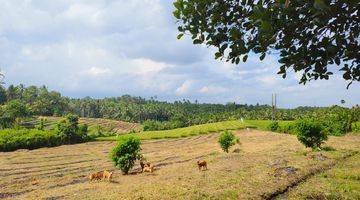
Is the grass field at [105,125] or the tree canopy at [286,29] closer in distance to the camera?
A: the tree canopy at [286,29]

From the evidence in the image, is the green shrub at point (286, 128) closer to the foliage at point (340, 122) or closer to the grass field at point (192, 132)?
the foliage at point (340, 122)

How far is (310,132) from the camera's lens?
144 feet

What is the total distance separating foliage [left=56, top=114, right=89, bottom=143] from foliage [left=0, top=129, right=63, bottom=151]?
7.49 ft

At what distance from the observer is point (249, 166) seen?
32.8 m

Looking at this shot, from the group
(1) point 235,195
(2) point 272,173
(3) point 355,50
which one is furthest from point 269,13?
(2) point 272,173

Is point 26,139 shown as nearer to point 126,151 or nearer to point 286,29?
point 126,151

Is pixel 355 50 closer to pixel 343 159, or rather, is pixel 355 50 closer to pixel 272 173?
pixel 272 173

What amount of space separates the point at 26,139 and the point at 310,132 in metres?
70.2

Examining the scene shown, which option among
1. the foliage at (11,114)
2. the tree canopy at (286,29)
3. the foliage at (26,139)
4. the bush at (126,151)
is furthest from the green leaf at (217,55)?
the foliage at (11,114)

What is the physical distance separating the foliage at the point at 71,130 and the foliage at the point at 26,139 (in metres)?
2.28

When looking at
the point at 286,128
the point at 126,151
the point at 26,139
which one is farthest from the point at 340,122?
the point at 26,139

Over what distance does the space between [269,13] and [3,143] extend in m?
93.0

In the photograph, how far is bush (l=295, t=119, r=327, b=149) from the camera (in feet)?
143

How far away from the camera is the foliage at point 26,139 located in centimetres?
9319
